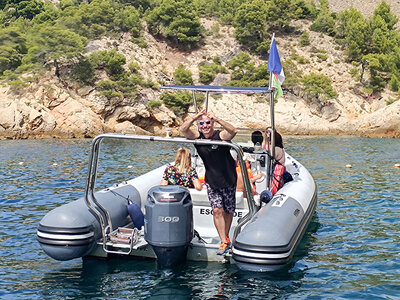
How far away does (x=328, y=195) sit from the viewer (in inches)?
491

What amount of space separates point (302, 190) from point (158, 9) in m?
47.4

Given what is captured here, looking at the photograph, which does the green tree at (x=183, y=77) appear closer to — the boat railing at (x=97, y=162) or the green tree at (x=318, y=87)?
the green tree at (x=318, y=87)

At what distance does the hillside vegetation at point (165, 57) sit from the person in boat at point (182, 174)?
2783 cm

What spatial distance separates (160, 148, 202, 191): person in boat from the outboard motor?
137cm

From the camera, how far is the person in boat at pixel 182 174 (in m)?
7.48

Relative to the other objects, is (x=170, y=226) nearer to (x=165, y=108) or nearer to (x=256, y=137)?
(x=256, y=137)

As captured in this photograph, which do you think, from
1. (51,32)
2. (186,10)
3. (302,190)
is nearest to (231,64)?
(186,10)

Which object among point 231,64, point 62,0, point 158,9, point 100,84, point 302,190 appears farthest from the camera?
point 62,0

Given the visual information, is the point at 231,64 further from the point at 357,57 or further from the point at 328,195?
the point at 328,195

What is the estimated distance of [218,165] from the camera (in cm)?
625

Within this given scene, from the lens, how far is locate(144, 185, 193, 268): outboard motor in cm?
592

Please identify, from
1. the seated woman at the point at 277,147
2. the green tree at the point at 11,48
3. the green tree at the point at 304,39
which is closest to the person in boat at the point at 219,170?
the seated woman at the point at 277,147

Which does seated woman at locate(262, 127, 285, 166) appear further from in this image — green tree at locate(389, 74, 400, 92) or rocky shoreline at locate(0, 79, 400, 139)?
green tree at locate(389, 74, 400, 92)

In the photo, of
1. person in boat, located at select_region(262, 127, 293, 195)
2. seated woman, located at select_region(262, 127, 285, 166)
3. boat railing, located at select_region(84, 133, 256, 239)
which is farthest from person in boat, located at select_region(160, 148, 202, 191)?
seated woman, located at select_region(262, 127, 285, 166)
